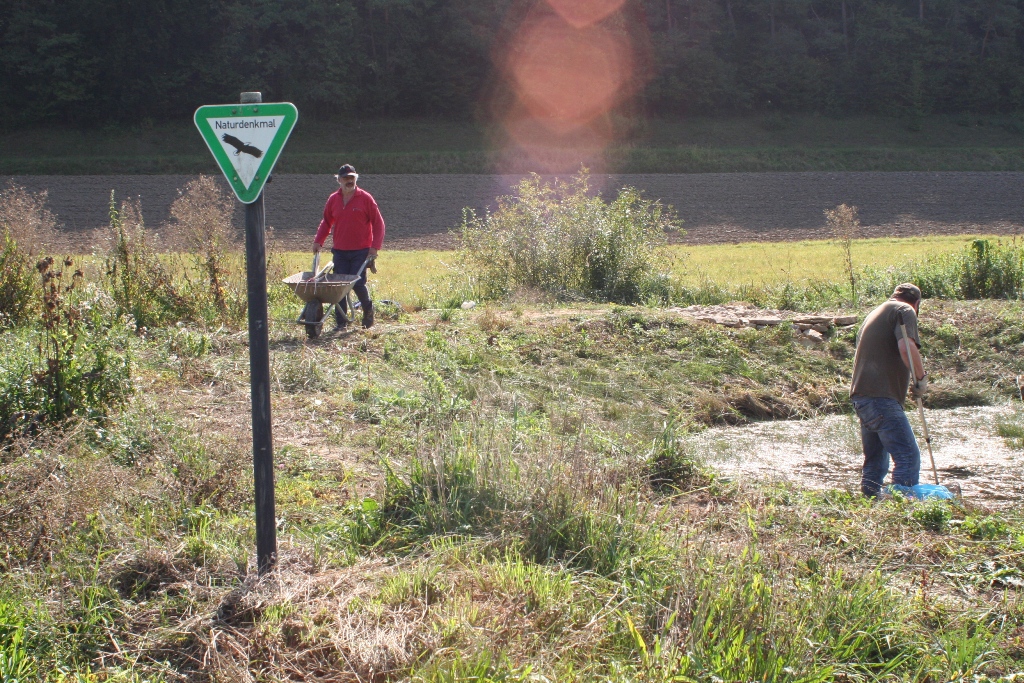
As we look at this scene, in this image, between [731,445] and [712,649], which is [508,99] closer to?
[731,445]

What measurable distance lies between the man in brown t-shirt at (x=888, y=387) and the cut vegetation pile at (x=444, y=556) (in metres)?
0.69

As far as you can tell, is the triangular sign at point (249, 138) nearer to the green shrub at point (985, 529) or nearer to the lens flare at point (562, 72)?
the green shrub at point (985, 529)

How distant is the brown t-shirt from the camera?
6680 mm

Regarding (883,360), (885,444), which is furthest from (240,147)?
(885,444)

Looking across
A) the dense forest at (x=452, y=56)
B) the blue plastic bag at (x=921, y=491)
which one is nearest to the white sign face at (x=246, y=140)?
the blue plastic bag at (x=921, y=491)

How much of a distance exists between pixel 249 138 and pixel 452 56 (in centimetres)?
5437

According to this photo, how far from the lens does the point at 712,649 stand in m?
3.65

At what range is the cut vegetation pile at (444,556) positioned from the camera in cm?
370

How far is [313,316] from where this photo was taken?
10164 mm

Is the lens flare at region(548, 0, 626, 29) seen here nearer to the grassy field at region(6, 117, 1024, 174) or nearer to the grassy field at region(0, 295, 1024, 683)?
the grassy field at region(6, 117, 1024, 174)

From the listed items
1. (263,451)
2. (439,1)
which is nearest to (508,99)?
(439,1)

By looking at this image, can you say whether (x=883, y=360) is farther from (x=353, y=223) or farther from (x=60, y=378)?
(x=353, y=223)

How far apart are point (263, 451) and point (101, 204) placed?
113ft

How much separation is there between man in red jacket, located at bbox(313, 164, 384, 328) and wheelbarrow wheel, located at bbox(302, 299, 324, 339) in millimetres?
580
